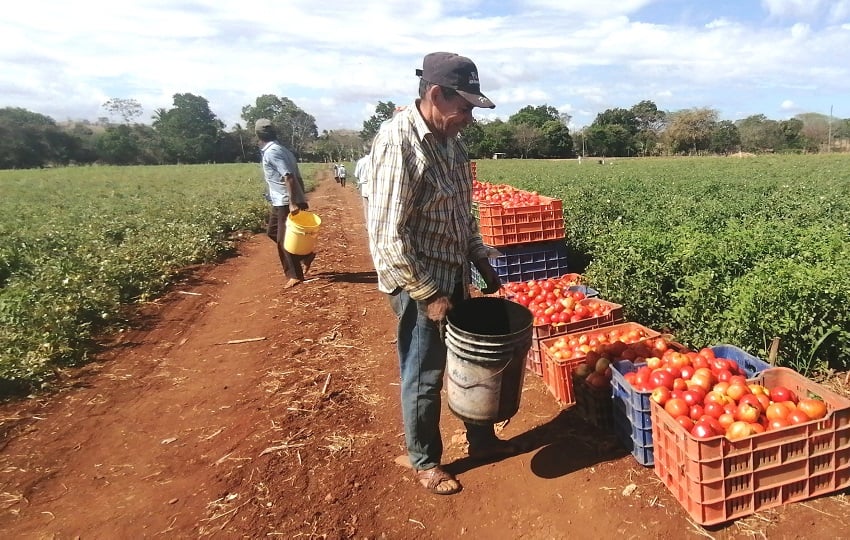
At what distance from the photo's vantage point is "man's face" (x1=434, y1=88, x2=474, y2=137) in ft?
9.01

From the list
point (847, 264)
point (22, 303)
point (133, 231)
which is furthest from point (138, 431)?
point (133, 231)

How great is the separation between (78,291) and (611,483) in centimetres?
670

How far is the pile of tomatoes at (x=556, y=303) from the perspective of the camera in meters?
4.99

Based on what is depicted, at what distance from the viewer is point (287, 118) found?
4764 inches

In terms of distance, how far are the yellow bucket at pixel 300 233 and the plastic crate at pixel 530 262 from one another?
2.46 m

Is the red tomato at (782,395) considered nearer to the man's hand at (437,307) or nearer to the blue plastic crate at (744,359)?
the blue plastic crate at (744,359)

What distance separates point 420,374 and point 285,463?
4.22 feet

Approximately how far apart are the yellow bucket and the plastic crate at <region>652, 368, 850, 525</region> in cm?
572

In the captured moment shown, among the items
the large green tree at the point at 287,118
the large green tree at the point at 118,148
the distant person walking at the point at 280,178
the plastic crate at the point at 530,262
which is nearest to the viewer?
the plastic crate at the point at 530,262

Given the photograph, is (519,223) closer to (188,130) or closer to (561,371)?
(561,371)

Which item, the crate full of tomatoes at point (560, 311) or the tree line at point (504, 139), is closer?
the crate full of tomatoes at point (560, 311)

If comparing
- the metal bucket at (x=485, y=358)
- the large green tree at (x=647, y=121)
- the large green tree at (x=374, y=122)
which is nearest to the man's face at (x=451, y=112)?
the metal bucket at (x=485, y=358)

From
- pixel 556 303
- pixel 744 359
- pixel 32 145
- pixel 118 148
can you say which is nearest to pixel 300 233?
pixel 556 303

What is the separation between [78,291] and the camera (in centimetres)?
679
